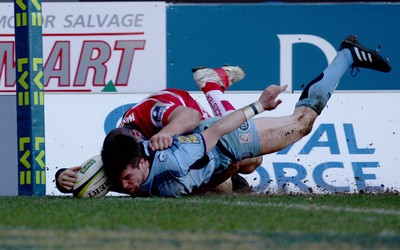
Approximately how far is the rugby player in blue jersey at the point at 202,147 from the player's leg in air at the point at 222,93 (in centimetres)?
57

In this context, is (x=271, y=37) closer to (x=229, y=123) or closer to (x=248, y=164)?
(x=248, y=164)

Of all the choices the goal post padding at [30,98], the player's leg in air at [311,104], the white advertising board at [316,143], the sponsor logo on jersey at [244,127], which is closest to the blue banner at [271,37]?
the white advertising board at [316,143]

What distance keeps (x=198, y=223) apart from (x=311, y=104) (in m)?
3.06

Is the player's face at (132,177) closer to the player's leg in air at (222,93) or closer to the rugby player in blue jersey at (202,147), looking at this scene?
the rugby player in blue jersey at (202,147)

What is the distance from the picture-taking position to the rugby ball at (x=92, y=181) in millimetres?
8039

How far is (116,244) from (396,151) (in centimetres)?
569

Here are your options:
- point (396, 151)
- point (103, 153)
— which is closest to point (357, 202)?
point (103, 153)

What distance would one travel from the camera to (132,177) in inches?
307

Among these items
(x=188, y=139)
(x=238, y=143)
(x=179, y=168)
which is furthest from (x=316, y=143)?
(x=179, y=168)

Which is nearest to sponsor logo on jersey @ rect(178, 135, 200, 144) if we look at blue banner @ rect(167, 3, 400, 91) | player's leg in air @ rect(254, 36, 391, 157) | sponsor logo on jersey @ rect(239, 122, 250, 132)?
sponsor logo on jersey @ rect(239, 122, 250, 132)

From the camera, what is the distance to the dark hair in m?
7.73

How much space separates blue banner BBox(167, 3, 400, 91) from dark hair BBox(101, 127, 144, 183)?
314cm

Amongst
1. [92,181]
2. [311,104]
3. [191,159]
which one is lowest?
[92,181]

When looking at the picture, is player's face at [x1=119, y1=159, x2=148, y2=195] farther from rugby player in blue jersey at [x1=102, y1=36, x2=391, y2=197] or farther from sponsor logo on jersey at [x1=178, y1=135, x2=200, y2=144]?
sponsor logo on jersey at [x1=178, y1=135, x2=200, y2=144]
